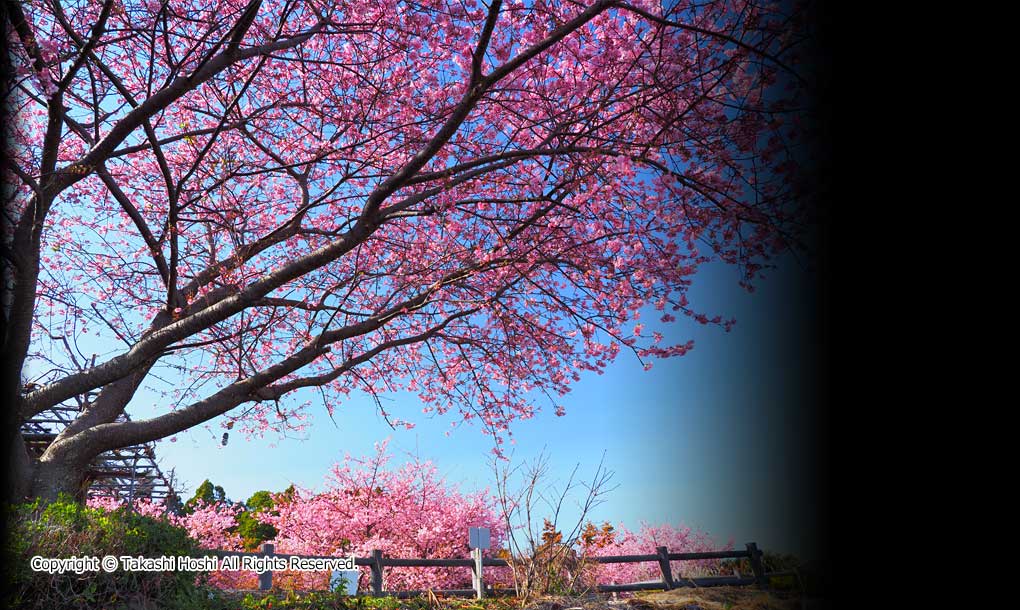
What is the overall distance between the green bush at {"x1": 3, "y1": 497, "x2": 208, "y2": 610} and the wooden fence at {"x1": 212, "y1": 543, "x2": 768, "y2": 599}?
103 centimetres

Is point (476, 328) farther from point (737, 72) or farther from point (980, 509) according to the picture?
point (980, 509)

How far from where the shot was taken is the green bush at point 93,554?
3.53m

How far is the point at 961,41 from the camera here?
1.79 meters

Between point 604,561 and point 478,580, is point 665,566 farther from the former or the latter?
point 478,580

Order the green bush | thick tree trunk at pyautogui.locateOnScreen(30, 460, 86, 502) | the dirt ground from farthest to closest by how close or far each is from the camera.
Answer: thick tree trunk at pyautogui.locateOnScreen(30, 460, 86, 502), the dirt ground, the green bush

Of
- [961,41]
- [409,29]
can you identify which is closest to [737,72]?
[961,41]

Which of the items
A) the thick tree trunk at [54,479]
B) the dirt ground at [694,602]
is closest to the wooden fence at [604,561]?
A: the dirt ground at [694,602]

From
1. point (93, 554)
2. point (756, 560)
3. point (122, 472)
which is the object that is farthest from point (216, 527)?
point (756, 560)

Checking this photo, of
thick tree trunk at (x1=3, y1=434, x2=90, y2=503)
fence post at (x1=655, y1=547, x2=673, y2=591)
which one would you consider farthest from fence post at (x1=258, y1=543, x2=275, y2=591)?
fence post at (x1=655, y1=547, x2=673, y2=591)

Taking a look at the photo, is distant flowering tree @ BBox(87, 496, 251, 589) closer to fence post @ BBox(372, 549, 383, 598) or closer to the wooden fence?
the wooden fence

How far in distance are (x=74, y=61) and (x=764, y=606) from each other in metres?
6.92

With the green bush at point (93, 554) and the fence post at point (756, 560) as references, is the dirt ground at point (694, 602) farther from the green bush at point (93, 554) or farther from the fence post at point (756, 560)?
the fence post at point (756, 560)

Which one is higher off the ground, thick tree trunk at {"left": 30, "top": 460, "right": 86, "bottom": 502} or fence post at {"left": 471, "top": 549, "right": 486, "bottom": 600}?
thick tree trunk at {"left": 30, "top": 460, "right": 86, "bottom": 502}

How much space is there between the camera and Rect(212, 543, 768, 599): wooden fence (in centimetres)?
652
